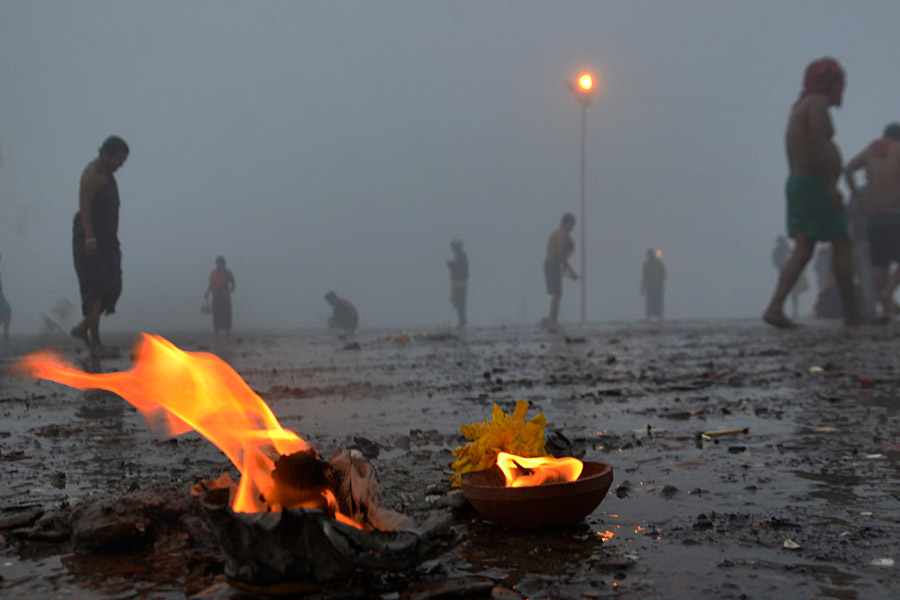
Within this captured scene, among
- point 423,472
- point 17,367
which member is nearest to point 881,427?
point 423,472

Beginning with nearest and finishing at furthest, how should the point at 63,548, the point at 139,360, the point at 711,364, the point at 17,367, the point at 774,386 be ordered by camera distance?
the point at 63,548 < the point at 139,360 < the point at 774,386 < the point at 711,364 < the point at 17,367

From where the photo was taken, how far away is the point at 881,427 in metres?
3.61

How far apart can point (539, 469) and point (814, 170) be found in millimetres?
10149

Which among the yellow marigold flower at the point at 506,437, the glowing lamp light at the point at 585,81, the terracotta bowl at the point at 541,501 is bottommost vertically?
the terracotta bowl at the point at 541,501

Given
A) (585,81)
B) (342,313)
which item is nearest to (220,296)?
(342,313)

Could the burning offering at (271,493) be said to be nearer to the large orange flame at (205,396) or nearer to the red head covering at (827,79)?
the large orange flame at (205,396)

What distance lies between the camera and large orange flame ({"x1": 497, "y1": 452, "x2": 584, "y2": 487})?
7.24 feet

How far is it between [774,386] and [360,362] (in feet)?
15.9

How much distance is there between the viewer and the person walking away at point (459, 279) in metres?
23.6

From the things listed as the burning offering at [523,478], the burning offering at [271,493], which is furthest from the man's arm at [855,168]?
the burning offering at [271,493]

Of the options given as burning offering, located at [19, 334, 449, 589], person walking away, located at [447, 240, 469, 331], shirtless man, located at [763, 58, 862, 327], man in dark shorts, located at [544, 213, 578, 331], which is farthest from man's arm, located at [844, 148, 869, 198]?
burning offering, located at [19, 334, 449, 589]

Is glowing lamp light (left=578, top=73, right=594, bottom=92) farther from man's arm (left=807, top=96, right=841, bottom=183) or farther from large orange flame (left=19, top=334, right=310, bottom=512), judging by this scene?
large orange flame (left=19, top=334, right=310, bottom=512)

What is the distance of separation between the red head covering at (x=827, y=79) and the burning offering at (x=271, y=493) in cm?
1059

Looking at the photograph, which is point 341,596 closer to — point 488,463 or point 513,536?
point 513,536
